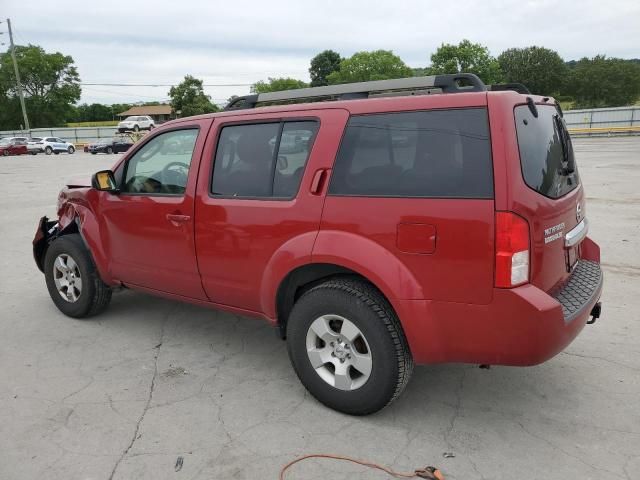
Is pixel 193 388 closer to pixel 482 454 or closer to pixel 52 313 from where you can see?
pixel 482 454

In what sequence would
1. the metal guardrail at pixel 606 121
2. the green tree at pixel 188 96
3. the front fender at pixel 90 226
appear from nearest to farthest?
the front fender at pixel 90 226 < the metal guardrail at pixel 606 121 < the green tree at pixel 188 96

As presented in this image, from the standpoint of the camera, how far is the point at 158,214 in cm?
385

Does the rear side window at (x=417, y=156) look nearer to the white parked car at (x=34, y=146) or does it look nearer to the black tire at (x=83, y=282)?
the black tire at (x=83, y=282)

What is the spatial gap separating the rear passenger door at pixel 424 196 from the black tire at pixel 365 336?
0.71ft

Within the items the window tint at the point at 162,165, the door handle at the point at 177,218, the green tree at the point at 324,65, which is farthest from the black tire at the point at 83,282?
the green tree at the point at 324,65

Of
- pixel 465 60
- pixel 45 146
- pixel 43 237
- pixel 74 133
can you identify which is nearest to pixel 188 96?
pixel 74 133

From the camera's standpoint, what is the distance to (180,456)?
274 cm

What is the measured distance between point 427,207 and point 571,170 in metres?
1.19

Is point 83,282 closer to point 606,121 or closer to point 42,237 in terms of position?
point 42,237

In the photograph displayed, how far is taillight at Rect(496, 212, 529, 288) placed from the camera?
2.47 meters

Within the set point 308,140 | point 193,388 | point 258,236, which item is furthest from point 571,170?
point 193,388

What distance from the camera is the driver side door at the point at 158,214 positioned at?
3.71m

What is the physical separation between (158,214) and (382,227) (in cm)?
185

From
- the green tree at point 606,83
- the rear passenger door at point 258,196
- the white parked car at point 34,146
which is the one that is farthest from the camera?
the green tree at point 606,83
